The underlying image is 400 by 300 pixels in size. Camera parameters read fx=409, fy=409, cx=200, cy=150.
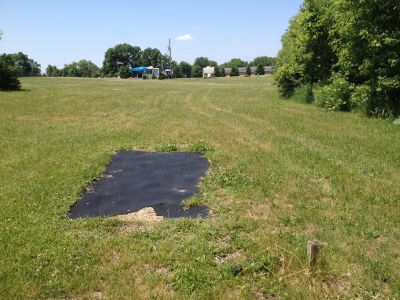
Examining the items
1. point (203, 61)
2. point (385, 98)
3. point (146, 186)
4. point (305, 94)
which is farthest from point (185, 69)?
point (146, 186)

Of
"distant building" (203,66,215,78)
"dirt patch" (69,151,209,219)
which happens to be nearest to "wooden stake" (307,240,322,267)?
"dirt patch" (69,151,209,219)

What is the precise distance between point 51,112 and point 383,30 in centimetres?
1595

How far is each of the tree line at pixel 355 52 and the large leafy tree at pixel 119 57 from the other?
116 meters

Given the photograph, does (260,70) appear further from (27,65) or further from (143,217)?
(143,217)

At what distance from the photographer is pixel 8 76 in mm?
34500

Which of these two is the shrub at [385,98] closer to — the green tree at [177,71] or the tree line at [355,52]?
the tree line at [355,52]

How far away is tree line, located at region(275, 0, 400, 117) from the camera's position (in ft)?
53.6

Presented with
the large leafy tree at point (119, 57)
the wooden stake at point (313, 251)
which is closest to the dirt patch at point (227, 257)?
the wooden stake at point (313, 251)

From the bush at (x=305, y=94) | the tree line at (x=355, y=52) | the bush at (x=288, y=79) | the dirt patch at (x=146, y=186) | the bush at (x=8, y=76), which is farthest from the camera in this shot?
the bush at (x=8, y=76)

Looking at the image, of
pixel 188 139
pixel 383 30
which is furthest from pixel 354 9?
pixel 188 139

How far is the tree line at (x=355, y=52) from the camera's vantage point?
16.3m

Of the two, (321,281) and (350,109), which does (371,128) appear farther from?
(321,281)

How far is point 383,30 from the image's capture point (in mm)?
16578

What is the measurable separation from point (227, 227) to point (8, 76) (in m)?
33.6
